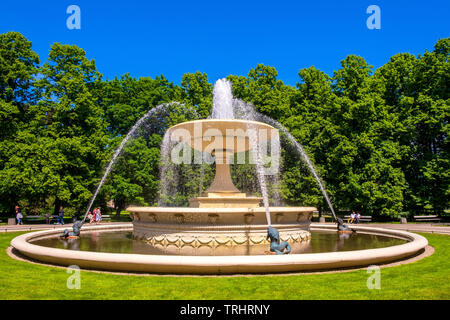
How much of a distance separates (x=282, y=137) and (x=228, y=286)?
24166mm

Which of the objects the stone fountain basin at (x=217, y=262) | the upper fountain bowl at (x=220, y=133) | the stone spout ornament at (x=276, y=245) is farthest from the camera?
the upper fountain bowl at (x=220, y=133)

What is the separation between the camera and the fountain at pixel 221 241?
6.90 m

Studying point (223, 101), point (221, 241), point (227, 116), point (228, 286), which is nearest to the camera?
point (228, 286)

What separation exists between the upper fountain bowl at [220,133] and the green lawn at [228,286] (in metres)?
7.78

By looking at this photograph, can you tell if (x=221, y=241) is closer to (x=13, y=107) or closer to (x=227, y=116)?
(x=227, y=116)

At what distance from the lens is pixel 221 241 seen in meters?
9.68

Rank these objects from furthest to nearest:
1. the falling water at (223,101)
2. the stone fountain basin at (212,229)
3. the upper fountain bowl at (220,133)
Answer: the falling water at (223,101) < the upper fountain bowl at (220,133) < the stone fountain basin at (212,229)

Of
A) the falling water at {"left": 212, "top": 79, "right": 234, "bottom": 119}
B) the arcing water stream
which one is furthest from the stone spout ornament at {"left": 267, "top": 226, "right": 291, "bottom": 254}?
the arcing water stream

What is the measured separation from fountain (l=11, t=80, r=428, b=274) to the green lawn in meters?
0.28

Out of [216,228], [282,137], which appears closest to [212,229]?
[216,228]

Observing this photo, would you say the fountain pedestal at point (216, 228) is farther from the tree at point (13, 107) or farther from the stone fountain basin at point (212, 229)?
the tree at point (13, 107)

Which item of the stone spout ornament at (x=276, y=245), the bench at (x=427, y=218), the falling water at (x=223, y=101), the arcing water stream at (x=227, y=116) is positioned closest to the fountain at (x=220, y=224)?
the stone spout ornament at (x=276, y=245)

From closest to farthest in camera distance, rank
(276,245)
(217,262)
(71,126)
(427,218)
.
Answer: (217,262)
(276,245)
(427,218)
(71,126)

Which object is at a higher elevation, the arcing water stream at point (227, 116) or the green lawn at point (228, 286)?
the arcing water stream at point (227, 116)
